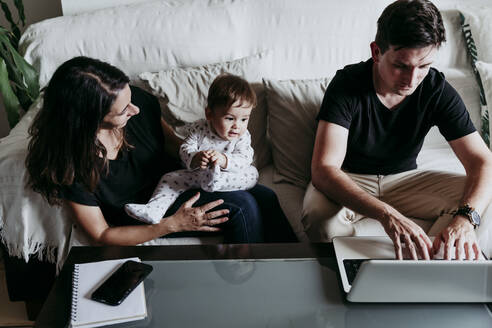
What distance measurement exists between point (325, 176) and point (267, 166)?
1.53 ft

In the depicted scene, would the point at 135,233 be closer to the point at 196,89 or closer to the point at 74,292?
the point at 74,292

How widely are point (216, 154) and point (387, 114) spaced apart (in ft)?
1.95

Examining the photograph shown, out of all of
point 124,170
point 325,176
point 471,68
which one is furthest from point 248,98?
point 471,68

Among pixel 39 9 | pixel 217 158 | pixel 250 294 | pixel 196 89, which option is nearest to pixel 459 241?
pixel 250 294

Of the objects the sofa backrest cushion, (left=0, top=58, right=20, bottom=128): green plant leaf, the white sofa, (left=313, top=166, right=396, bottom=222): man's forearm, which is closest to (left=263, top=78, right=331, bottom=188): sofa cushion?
the white sofa

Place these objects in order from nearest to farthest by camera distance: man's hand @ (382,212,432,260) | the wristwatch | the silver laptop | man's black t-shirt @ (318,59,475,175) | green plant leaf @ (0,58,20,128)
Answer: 1. the silver laptop
2. man's hand @ (382,212,432,260)
3. the wristwatch
4. man's black t-shirt @ (318,59,475,175)
5. green plant leaf @ (0,58,20,128)

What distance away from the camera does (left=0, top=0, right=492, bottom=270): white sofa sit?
1.76 metres

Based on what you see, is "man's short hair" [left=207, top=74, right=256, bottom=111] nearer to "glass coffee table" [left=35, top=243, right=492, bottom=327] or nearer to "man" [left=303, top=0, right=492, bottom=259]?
"man" [left=303, top=0, right=492, bottom=259]

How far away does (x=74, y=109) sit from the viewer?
4.16 feet

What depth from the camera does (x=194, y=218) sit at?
54.9 inches

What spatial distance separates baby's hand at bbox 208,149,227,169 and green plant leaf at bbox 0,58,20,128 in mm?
843

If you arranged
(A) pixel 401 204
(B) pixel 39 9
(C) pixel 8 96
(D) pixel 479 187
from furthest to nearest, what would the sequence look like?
(B) pixel 39 9 → (C) pixel 8 96 → (A) pixel 401 204 → (D) pixel 479 187

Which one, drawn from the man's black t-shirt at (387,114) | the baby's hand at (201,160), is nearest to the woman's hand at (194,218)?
the baby's hand at (201,160)

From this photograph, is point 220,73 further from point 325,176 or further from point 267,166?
point 325,176
